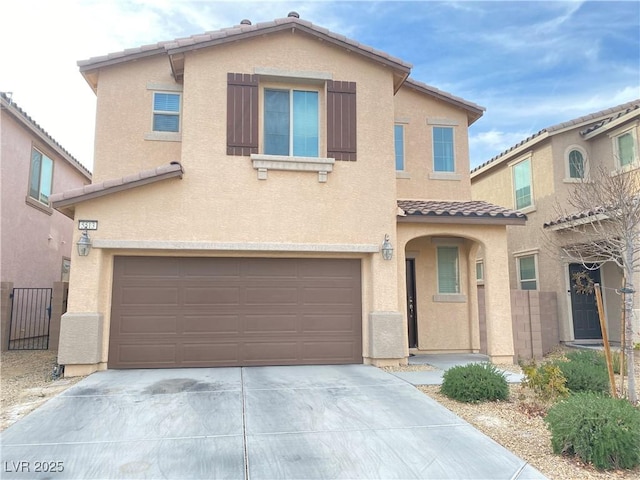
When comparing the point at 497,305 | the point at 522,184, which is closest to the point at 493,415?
the point at 497,305

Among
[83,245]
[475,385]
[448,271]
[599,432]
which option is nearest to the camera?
[599,432]

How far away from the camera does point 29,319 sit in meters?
14.5

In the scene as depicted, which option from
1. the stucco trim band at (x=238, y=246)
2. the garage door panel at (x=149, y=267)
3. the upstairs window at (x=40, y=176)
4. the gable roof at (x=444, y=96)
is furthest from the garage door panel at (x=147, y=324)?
the gable roof at (x=444, y=96)

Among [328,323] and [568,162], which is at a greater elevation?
[568,162]

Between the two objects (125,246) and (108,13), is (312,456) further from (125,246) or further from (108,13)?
(108,13)

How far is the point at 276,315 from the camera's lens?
400 inches

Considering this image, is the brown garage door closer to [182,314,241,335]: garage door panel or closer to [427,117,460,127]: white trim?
[182,314,241,335]: garage door panel

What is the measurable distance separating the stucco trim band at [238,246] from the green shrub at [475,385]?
11.8 ft

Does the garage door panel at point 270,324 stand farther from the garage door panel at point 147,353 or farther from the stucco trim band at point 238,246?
the garage door panel at point 147,353

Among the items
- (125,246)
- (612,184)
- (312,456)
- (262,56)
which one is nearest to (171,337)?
(125,246)

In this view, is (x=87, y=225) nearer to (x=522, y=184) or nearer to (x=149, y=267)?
(x=149, y=267)

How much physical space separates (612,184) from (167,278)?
8.76 metres

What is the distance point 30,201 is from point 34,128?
240 centimetres

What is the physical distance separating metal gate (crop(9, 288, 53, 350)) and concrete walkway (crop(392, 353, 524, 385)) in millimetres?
10150
